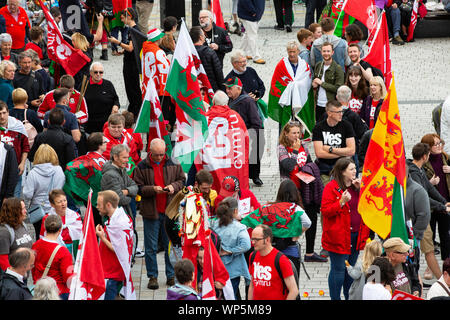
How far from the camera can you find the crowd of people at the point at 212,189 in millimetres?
8422

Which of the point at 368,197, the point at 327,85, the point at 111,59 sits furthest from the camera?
the point at 111,59

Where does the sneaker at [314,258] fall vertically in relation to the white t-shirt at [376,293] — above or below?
below

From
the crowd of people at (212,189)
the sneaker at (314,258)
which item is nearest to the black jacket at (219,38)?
the crowd of people at (212,189)

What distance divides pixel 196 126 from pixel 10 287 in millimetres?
4602

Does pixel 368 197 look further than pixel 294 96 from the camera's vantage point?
No

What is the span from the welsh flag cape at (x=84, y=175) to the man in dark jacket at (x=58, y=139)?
1.67 ft

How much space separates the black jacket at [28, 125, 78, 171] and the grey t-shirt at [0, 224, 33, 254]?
7.00ft

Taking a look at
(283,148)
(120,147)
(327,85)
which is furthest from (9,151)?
(327,85)

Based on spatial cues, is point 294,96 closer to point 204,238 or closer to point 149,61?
point 149,61

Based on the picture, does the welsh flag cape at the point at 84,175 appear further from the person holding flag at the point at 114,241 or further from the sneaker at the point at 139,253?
the person holding flag at the point at 114,241

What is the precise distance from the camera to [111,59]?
2019 cm

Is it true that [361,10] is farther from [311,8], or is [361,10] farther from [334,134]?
[311,8]

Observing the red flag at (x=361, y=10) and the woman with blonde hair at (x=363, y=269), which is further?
the red flag at (x=361, y=10)

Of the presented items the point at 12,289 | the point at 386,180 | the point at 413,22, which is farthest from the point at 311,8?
the point at 12,289
